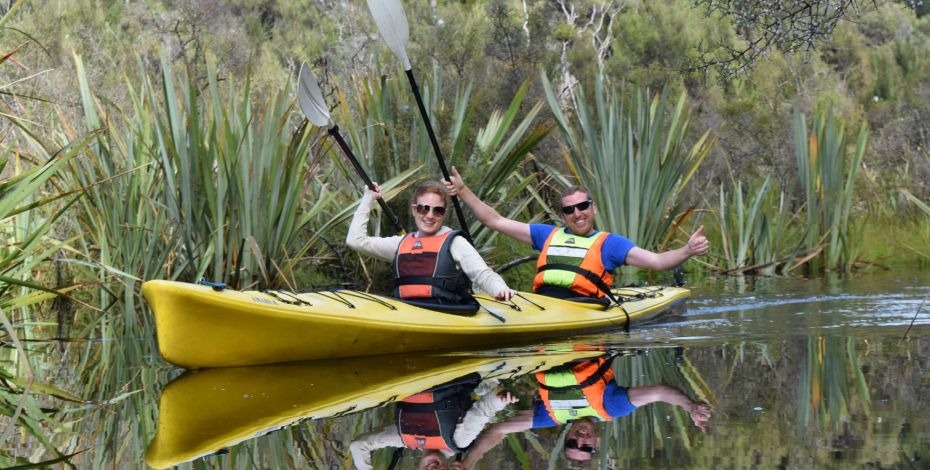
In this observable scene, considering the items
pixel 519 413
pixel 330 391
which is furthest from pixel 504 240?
pixel 519 413

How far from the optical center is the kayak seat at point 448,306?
6.75 metres

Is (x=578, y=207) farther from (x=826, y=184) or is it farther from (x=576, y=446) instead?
(x=826, y=184)

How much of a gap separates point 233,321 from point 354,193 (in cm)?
304

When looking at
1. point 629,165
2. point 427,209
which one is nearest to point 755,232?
point 629,165

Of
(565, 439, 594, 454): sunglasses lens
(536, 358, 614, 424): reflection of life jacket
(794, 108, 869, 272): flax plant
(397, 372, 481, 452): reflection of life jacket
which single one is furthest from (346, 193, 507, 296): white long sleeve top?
(794, 108, 869, 272): flax plant

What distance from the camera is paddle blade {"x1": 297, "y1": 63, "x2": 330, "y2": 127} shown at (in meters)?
7.36

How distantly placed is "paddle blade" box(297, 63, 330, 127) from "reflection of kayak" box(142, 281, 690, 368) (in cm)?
133

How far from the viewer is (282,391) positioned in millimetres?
5160

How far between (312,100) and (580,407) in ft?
12.1

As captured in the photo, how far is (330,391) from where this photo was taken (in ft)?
16.8

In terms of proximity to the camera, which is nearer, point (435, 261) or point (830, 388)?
point (830, 388)

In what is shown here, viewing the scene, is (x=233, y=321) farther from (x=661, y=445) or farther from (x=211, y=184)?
(x=661, y=445)

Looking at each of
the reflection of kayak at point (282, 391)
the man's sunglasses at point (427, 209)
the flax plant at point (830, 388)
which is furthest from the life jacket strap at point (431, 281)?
the flax plant at point (830, 388)

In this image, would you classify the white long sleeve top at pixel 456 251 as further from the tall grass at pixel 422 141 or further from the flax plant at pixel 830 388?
the flax plant at pixel 830 388
